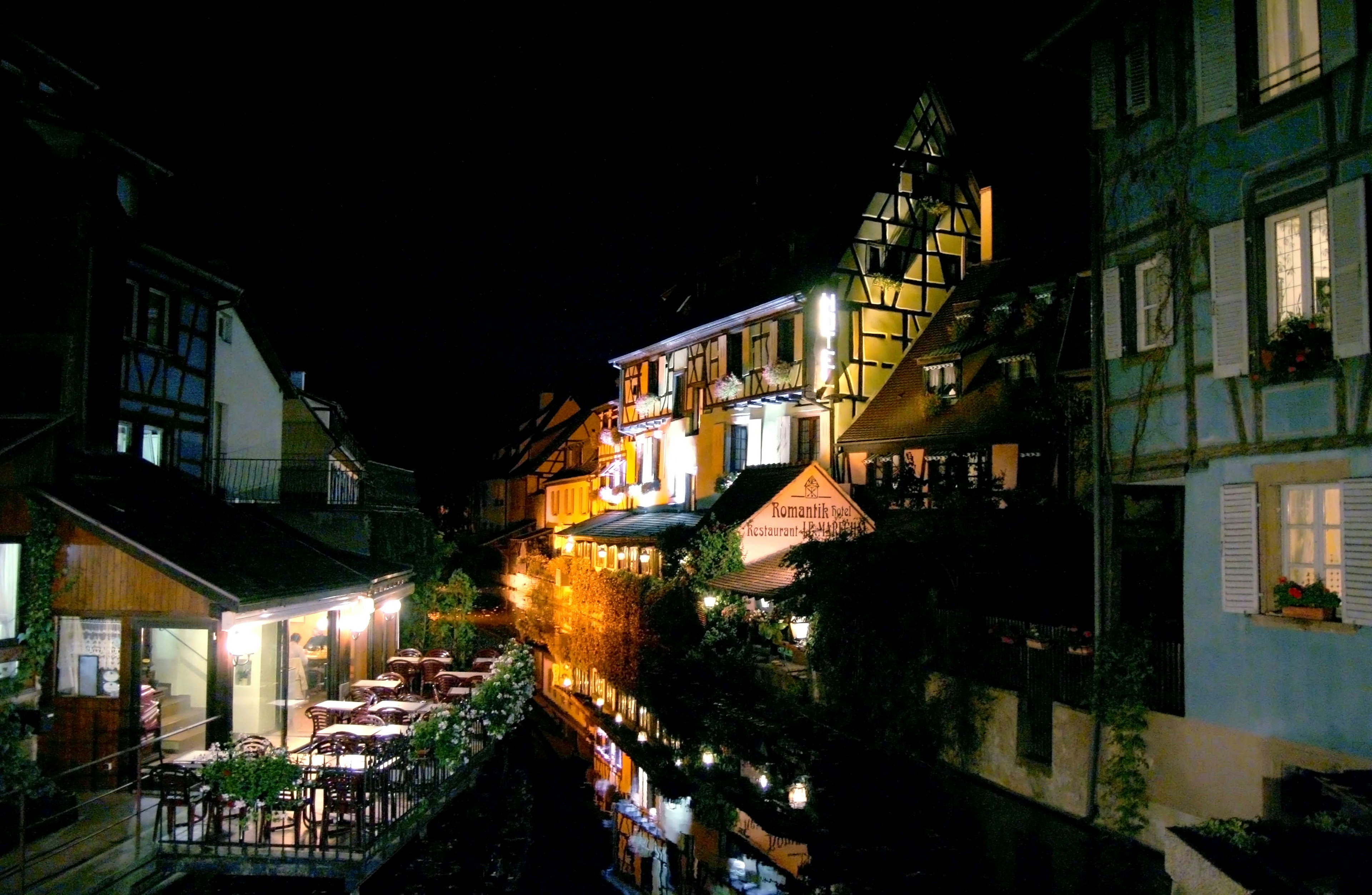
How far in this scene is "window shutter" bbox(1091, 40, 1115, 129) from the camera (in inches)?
538

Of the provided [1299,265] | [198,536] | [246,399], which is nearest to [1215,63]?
[1299,265]

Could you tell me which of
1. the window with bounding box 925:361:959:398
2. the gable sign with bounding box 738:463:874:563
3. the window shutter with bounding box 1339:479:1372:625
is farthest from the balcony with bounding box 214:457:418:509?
the window shutter with bounding box 1339:479:1372:625

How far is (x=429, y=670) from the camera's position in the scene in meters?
21.8

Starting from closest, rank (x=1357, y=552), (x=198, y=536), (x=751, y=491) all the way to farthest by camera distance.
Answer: (x=1357, y=552), (x=198, y=536), (x=751, y=491)

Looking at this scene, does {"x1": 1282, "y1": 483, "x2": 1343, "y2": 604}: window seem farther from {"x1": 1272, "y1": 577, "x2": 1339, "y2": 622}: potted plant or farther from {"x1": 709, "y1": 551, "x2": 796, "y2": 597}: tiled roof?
{"x1": 709, "y1": 551, "x2": 796, "y2": 597}: tiled roof

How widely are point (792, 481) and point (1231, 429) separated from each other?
1590 cm

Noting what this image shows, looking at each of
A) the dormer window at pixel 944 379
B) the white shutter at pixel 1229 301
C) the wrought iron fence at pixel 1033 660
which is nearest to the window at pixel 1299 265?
the white shutter at pixel 1229 301

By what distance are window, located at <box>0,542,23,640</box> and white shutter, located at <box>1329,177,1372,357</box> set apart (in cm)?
1588

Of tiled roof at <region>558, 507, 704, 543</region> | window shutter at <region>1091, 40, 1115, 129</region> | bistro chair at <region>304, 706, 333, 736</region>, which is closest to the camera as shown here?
window shutter at <region>1091, 40, 1115, 129</region>

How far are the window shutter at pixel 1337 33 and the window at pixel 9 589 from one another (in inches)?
653

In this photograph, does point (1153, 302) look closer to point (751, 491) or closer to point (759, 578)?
point (759, 578)

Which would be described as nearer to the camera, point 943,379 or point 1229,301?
point 1229,301

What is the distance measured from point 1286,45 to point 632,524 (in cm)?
2842

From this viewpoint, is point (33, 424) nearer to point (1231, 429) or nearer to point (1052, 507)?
point (1231, 429)
